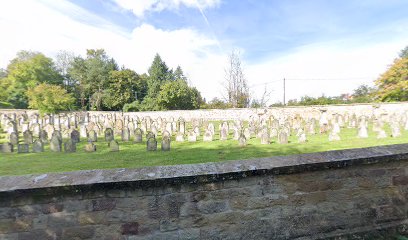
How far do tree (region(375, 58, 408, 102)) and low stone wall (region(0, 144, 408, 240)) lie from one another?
26799 mm

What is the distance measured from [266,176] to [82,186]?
1.73 m

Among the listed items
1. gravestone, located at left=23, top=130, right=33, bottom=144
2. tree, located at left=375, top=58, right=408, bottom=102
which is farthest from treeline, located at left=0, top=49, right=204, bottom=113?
gravestone, located at left=23, top=130, right=33, bottom=144

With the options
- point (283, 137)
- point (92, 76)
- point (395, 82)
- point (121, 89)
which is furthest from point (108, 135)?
point (92, 76)

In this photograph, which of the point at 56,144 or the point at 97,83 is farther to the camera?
the point at 97,83

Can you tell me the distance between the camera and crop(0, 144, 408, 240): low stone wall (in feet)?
6.88

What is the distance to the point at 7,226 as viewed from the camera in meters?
2.07

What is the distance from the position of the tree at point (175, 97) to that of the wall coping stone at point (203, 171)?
37289 millimetres

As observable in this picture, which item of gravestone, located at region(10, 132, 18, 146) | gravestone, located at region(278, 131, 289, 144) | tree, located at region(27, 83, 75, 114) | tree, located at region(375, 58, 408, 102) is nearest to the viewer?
gravestone, located at region(278, 131, 289, 144)

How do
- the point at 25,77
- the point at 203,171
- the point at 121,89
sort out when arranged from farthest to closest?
the point at 121,89
the point at 25,77
the point at 203,171

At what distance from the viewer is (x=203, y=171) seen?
230 cm

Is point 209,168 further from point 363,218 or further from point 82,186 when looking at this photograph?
point 363,218

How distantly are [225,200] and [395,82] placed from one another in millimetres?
29365

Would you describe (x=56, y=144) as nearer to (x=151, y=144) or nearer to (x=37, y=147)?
(x=37, y=147)

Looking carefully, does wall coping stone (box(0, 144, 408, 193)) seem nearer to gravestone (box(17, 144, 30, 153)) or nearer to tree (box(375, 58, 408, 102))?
gravestone (box(17, 144, 30, 153))
